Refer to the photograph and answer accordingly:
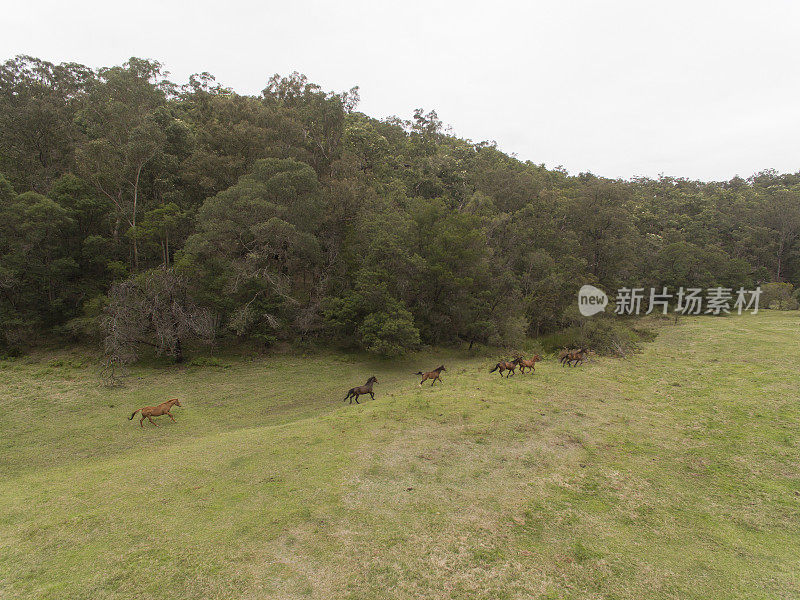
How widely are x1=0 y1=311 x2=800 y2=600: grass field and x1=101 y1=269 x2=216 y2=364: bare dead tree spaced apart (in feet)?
11.3

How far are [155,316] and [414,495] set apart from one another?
636 inches

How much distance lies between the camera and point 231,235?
66.2ft

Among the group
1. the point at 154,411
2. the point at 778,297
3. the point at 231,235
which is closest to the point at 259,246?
the point at 231,235

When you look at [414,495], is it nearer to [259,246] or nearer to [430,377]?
[430,377]

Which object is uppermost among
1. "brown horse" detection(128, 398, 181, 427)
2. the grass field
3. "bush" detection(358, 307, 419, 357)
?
"bush" detection(358, 307, 419, 357)

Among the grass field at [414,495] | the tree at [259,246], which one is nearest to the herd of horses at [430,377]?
the grass field at [414,495]

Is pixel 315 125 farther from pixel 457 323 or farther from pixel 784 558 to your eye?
pixel 784 558

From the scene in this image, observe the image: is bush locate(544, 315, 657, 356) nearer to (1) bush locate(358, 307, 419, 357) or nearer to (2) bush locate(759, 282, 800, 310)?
(1) bush locate(358, 307, 419, 357)

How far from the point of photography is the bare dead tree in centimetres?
1688

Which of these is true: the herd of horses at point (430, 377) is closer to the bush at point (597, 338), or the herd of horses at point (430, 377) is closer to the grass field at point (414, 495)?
the grass field at point (414, 495)

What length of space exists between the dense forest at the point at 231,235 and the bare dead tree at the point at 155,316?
0.08 metres

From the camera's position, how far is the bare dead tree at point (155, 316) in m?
Result: 16.9

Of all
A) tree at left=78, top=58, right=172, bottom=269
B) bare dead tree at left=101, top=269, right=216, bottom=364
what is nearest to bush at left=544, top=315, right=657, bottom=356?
bare dead tree at left=101, top=269, right=216, bottom=364

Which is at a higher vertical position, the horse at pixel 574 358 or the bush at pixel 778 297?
the bush at pixel 778 297
